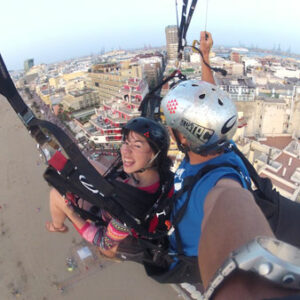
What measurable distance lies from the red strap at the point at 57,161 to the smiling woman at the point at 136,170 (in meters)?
0.47

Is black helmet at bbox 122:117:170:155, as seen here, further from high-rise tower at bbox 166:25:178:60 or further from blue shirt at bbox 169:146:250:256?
high-rise tower at bbox 166:25:178:60

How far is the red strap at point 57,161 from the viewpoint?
3.31 ft

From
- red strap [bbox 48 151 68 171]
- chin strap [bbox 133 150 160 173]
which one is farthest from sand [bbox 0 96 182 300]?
red strap [bbox 48 151 68 171]

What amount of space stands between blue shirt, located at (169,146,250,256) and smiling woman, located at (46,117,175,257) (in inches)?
13.1

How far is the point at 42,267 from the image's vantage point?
5633 millimetres

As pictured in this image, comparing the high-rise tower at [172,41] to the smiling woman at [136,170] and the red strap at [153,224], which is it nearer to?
the smiling woman at [136,170]

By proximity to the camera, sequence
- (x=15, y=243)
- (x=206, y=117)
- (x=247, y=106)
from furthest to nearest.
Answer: (x=247, y=106) < (x=15, y=243) < (x=206, y=117)

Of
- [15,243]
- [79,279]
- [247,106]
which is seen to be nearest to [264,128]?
[247,106]

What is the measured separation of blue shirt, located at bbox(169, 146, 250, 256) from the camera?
2.66 ft

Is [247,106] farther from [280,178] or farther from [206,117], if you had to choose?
[206,117]

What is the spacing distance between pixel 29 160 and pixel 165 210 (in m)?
11.6

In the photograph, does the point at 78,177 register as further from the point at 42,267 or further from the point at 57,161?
the point at 42,267

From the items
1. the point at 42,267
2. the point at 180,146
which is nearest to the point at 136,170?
the point at 180,146

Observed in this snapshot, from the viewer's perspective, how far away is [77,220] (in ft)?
4.88
